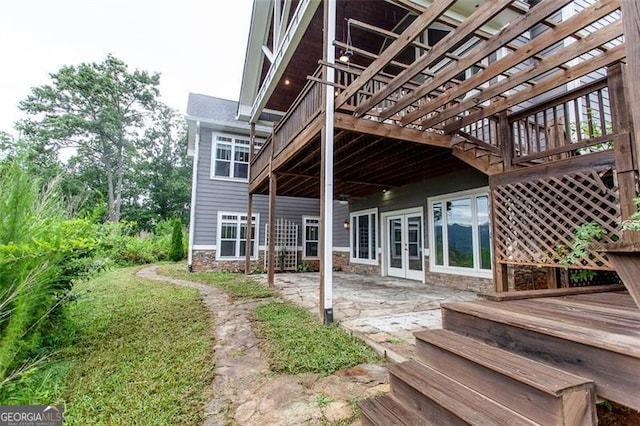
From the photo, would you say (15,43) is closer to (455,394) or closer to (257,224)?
(257,224)

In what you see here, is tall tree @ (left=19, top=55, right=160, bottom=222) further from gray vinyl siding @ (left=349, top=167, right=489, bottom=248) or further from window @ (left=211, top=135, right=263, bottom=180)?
gray vinyl siding @ (left=349, top=167, right=489, bottom=248)

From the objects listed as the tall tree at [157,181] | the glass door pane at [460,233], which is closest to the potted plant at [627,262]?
the glass door pane at [460,233]

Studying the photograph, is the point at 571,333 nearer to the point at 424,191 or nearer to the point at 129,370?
the point at 129,370

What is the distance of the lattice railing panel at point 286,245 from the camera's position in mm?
10898

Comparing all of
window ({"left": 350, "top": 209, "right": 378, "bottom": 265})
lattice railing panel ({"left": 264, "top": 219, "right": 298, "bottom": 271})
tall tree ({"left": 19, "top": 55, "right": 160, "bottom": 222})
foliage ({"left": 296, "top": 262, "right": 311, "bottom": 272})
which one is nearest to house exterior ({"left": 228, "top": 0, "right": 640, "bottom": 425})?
window ({"left": 350, "top": 209, "right": 378, "bottom": 265})

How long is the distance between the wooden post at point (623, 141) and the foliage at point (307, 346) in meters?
2.78

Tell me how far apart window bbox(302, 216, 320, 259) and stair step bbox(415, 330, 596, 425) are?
381 inches

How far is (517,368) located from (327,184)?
3076 millimetres

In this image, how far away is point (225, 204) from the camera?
35.1ft

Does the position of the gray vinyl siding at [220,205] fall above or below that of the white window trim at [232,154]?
below

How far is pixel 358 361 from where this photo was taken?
279cm

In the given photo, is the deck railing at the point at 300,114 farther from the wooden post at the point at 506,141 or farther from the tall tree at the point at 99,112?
the tall tree at the point at 99,112

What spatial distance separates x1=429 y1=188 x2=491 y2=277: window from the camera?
19.6ft
